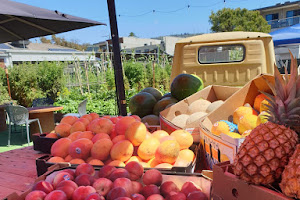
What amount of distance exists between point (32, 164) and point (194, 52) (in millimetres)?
2886

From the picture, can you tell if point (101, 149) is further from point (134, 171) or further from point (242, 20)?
point (242, 20)

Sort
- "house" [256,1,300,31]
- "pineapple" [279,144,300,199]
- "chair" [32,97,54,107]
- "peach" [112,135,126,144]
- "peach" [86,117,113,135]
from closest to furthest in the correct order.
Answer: "pineapple" [279,144,300,199] < "peach" [112,135,126,144] < "peach" [86,117,113,135] < "chair" [32,97,54,107] < "house" [256,1,300,31]

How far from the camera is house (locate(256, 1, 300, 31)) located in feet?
107

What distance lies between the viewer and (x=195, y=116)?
1.96 meters

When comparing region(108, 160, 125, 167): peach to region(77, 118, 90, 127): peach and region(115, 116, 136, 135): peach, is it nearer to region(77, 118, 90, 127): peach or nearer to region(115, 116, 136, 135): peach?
region(115, 116, 136, 135): peach

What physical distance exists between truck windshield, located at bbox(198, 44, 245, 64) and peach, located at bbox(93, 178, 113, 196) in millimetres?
3082

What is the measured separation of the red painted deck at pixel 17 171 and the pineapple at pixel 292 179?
4.86 ft

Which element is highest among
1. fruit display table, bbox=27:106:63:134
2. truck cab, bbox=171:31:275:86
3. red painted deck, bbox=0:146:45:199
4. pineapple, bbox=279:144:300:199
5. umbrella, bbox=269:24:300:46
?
umbrella, bbox=269:24:300:46

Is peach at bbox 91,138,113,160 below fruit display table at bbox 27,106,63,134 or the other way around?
the other way around

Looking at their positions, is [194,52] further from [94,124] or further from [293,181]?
[293,181]

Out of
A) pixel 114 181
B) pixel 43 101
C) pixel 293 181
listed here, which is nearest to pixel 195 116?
pixel 114 181

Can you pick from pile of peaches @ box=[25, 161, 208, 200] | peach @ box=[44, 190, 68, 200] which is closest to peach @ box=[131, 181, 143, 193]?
pile of peaches @ box=[25, 161, 208, 200]

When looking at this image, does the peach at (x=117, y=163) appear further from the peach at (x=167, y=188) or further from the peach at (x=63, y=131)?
the peach at (x=63, y=131)

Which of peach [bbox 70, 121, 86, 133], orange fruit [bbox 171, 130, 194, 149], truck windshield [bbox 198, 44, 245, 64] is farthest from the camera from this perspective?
truck windshield [bbox 198, 44, 245, 64]
